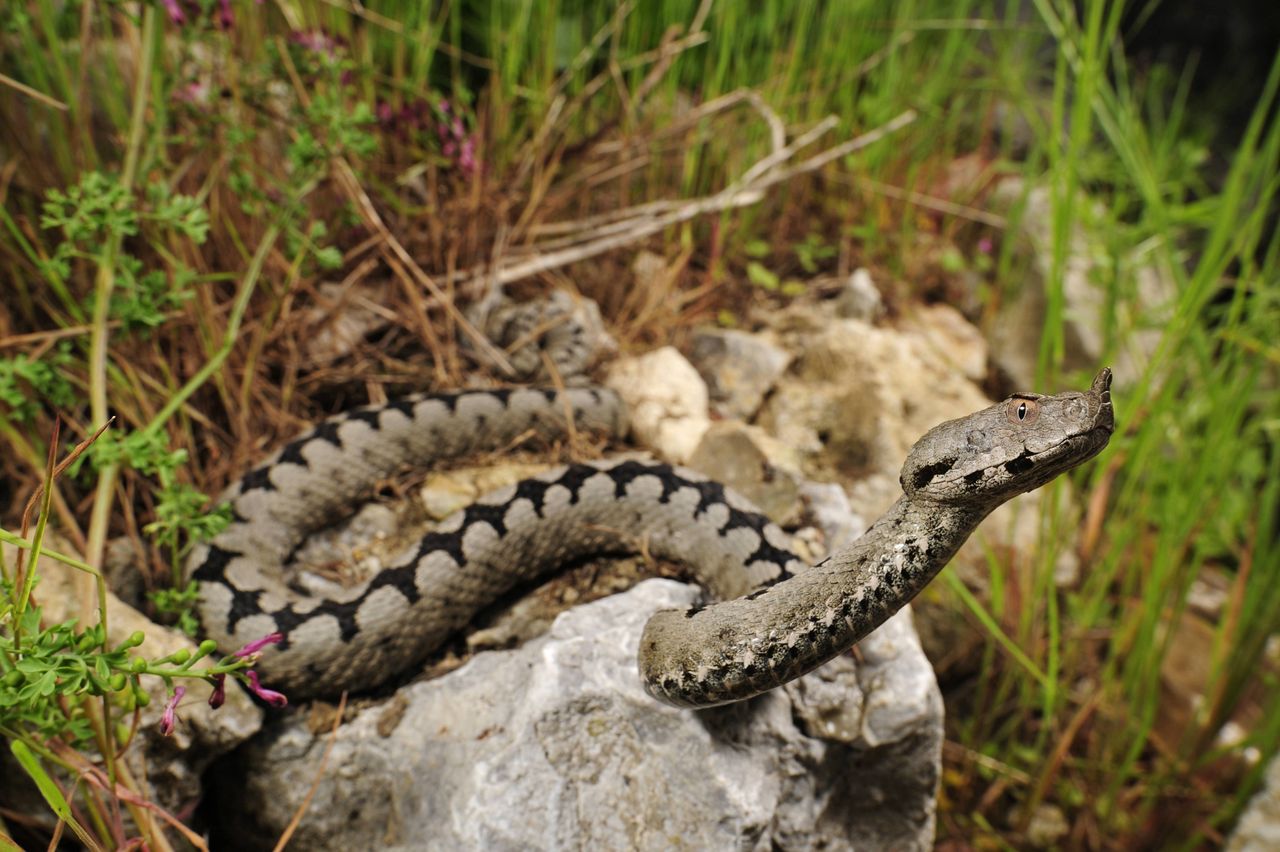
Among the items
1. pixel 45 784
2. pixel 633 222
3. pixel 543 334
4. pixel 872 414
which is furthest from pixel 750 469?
pixel 45 784

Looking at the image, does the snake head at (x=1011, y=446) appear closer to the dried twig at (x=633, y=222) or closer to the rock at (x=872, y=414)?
the rock at (x=872, y=414)

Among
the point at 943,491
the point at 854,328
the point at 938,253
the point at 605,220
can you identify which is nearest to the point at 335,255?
the point at 605,220

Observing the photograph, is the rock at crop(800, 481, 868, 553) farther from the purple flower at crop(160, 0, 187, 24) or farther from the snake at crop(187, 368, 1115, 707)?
the purple flower at crop(160, 0, 187, 24)

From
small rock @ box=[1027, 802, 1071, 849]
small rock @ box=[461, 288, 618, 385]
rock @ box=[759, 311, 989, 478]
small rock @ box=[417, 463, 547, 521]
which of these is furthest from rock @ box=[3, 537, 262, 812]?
small rock @ box=[1027, 802, 1071, 849]

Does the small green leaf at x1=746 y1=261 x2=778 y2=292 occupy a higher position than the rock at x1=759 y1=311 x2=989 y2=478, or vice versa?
the small green leaf at x1=746 y1=261 x2=778 y2=292

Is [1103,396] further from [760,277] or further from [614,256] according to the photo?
[760,277]
